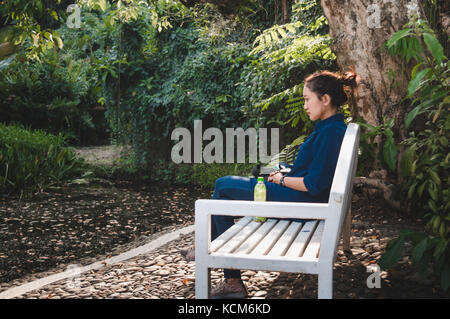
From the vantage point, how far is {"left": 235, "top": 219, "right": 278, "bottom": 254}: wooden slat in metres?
2.54

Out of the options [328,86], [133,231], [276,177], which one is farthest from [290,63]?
[276,177]

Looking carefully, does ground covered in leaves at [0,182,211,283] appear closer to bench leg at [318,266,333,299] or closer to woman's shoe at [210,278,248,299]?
woman's shoe at [210,278,248,299]

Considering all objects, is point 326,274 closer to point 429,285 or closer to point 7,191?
point 429,285

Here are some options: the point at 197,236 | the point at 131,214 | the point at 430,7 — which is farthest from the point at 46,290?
the point at 430,7

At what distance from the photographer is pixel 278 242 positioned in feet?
8.82

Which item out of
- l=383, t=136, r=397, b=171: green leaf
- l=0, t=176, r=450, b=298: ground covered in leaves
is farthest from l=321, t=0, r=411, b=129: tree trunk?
l=383, t=136, r=397, b=171: green leaf

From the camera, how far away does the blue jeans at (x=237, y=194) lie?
10.1 ft

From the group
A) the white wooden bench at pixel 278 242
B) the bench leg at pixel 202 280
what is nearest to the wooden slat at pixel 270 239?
the white wooden bench at pixel 278 242

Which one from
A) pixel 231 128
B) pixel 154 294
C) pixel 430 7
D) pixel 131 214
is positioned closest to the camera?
pixel 154 294

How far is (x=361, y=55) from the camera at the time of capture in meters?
4.59

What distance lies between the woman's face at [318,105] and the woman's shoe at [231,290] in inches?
49.5

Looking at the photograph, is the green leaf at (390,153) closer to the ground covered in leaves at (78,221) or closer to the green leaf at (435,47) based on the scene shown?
the green leaf at (435,47)

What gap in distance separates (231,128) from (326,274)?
7.12 meters

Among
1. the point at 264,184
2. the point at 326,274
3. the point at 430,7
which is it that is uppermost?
the point at 430,7
